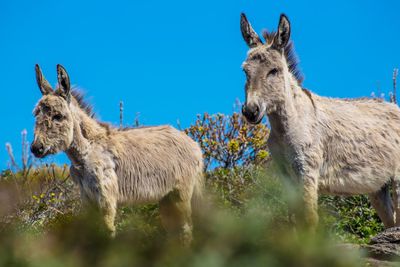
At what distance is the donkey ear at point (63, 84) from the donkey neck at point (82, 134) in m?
0.19

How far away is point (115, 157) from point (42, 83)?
1277 mm

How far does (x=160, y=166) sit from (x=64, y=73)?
1697 millimetres

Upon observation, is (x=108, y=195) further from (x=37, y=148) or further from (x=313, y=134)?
(x=313, y=134)

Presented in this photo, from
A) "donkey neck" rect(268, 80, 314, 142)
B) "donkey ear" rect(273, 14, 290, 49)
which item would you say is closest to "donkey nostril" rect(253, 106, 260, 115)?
"donkey neck" rect(268, 80, 314, 142)

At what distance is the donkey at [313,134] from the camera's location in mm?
7410

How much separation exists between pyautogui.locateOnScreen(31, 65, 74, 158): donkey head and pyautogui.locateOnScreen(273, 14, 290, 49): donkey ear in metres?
2.57

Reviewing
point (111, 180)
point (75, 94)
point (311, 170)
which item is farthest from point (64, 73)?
point (311, 170)

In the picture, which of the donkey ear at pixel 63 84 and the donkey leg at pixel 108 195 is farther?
the donkey ear at pixel 63 84

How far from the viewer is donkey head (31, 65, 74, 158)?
820cm

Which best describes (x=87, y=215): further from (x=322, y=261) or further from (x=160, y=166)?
(x=160, y=166)

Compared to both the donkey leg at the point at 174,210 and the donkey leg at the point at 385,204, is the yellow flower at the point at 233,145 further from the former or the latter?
the donkey leg at the point at 385,204

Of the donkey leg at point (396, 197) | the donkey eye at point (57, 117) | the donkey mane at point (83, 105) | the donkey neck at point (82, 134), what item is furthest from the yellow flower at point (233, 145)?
the donkey eye at point (57, 117)

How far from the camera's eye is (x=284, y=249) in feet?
7.11

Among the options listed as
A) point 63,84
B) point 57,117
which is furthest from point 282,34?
point 57,117
